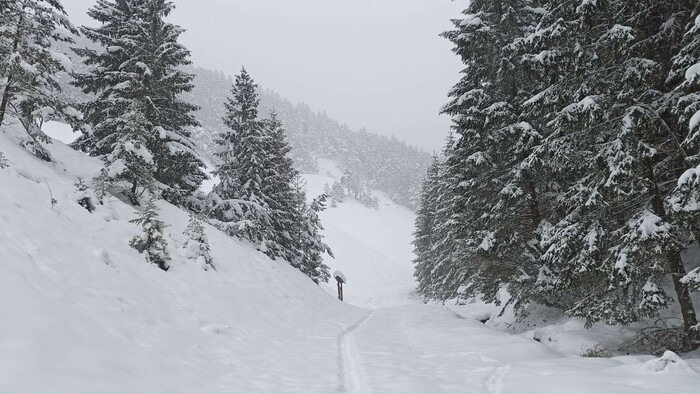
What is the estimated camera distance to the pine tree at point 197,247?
45.8 ft

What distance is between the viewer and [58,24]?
13.0 meters

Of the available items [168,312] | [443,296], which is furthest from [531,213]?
[443,296]

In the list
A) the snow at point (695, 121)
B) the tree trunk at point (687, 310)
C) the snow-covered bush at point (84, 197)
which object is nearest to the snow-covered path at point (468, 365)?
the tree trunk at point (687, 310)

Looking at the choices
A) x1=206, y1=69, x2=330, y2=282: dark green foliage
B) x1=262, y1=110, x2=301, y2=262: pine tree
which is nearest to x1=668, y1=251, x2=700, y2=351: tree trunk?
x1=206, y1=69, x2=330, y2=282: dark green foliage

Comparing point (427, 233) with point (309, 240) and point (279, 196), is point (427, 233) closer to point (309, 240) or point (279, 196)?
point (309, 240)

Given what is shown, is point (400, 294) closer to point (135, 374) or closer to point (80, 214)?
point (80, 214)

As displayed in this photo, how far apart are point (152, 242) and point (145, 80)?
348 inches

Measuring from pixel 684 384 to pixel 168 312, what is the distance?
941 centimetres

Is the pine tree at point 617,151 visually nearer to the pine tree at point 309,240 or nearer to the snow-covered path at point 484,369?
the snow-covered path at point 484,369

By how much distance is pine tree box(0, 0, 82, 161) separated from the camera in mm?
11484

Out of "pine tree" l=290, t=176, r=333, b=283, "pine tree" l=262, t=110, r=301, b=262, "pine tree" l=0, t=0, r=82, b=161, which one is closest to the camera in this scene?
"pine tree" l=0, t=0, r=82, b=161

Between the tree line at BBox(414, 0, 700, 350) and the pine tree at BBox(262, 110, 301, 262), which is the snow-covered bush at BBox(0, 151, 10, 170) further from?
the tree line at BBox(414, 0, 700, 350)

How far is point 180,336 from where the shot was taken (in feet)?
27.7

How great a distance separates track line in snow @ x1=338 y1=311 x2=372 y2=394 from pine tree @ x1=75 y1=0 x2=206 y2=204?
1066cm
